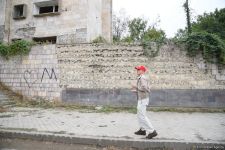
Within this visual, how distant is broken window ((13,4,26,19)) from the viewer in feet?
62.3

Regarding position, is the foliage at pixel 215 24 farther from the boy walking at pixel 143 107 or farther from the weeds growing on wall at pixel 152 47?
the boy walking at pixel 143 107

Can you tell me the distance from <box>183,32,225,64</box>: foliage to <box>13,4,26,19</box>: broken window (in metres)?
12.6

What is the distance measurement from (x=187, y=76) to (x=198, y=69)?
2.01 ft

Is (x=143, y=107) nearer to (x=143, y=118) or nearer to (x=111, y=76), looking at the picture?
(x=143, y=118)

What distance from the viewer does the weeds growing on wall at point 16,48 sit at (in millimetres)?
13859

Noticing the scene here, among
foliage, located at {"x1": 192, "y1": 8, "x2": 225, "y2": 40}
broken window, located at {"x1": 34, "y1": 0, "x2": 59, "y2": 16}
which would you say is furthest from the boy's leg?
foliage, located at {"x1": 192, "y1": 8, "x2": 225, "y2": 40}

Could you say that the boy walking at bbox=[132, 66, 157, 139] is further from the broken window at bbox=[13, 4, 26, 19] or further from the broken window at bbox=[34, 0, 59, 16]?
the broken window at bbox=[13, 4, 26, 19]

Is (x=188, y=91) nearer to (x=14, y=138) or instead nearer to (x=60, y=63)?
(x=60, y=63)

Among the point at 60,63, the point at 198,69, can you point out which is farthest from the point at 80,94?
the point at 198,69

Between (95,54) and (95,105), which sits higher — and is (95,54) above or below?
above

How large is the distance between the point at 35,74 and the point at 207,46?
8.74 metres

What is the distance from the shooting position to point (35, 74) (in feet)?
44.3

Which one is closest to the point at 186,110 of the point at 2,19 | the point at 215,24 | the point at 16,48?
the point at 16,48

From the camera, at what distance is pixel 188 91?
11.8m
